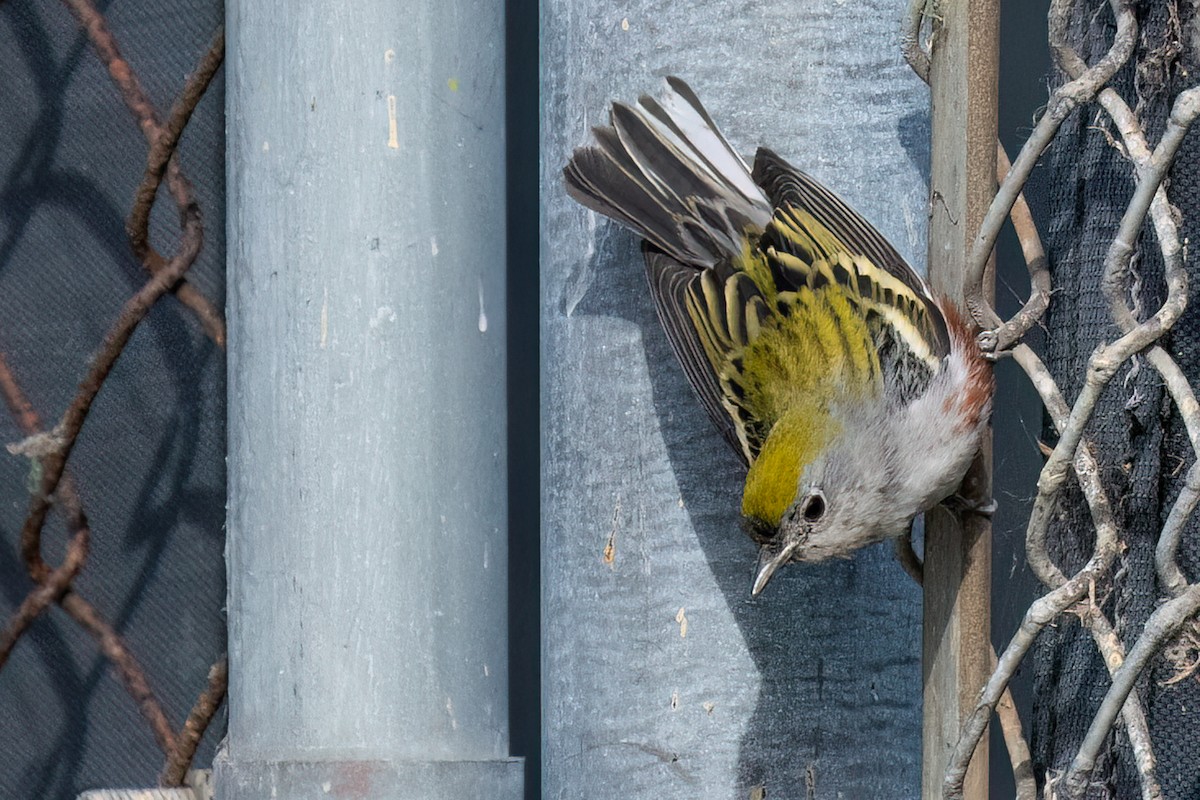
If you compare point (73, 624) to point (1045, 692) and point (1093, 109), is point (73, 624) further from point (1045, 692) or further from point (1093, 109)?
point (1093, 109)

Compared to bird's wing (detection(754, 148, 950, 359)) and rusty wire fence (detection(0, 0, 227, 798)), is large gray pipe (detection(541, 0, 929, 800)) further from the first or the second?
rusty wire fence (detection(0, 0, 227, 798))

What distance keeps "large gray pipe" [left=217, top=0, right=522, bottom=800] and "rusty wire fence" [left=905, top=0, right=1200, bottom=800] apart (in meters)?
0.67

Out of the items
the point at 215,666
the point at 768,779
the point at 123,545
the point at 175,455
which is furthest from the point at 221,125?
the point at 768,779

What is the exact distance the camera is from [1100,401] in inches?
60.2

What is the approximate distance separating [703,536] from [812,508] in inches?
13.4

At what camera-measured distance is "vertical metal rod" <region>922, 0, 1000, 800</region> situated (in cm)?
157

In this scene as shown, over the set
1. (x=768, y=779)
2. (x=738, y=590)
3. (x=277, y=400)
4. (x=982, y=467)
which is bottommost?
(x=768, y=779)

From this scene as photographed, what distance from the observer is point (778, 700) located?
1.73m

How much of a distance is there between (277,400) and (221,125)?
1.16m

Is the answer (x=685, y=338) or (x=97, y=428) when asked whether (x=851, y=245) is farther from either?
(x=97, y=428)

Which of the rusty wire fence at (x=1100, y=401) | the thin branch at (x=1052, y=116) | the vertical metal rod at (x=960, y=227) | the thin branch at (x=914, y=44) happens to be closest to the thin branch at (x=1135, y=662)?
the rusty wire fence at (x=1100, y=401)

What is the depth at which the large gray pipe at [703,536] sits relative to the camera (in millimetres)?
1733

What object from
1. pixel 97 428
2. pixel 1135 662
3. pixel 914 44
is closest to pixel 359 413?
pixel 914 44

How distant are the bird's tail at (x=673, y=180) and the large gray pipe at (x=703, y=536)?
0.26 ft
